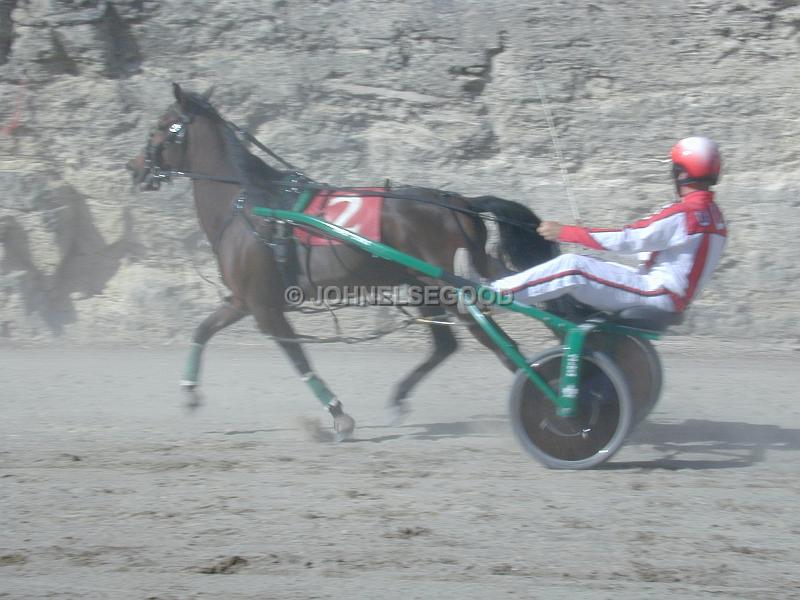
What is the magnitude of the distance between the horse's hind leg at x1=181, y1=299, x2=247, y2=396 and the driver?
1.95 meters

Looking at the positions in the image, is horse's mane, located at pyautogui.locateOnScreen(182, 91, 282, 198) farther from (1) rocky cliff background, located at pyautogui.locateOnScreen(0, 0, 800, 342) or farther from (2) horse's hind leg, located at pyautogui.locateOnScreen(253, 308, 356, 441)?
(1) rocky cliff background, located at pyautogui.locateOnScreen(0, 0, 800, 342)

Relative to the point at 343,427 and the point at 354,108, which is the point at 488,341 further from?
the point at 354,108

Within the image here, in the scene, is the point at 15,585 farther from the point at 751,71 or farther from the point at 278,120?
the point at 751,71

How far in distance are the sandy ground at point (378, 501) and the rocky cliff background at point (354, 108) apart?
2.67m

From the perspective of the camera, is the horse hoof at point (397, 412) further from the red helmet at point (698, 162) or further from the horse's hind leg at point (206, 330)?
the red helmet at point (698, 162)

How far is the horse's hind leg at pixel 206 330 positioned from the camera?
6.13 m

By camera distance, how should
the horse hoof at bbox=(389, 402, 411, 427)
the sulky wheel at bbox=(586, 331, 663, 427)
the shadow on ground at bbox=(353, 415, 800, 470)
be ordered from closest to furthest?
1. the sulky wheel at bbox=(586, 331, 663, 427)
2. the shadow on ground at bbox=(353, 415, 800, 470)
3. the horse hoof at bbox=(389, 402, 411, 427)

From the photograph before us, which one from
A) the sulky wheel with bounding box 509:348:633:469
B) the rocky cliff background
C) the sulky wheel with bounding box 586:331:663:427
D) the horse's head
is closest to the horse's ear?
the horse's head

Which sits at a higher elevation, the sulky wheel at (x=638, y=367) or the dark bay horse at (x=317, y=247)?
the dark bay horse at (x=317, y=247)

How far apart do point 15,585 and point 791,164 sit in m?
8.17

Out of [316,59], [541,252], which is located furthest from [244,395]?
[316,59]

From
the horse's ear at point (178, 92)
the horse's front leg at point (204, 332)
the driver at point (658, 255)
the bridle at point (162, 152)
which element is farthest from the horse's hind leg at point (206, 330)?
the driver at point (658, 255)

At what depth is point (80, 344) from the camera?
930 centimetres

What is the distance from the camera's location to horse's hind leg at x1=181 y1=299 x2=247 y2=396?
6.13 m
